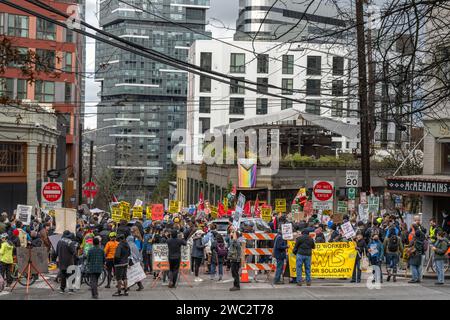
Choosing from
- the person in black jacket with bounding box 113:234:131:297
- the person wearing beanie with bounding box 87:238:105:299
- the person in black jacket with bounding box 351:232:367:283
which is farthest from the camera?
the person in black jacket with bounding box 351:232:367:283

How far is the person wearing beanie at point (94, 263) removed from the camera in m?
18.6

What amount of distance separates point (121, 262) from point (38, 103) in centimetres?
2940

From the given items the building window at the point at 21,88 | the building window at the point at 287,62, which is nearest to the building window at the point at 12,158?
the building window at the point at 21,88

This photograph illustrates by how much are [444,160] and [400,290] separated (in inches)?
383

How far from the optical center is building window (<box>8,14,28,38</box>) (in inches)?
2120

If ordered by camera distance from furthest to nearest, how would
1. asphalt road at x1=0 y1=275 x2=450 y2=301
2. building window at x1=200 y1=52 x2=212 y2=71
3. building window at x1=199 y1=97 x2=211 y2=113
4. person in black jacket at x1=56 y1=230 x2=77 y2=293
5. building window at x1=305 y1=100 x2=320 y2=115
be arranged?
building window at x1=199 y1=97 x2=211 y2=113, building window at x1=200 y1=52 x2=212 y2=71, person in black jacket at x1=56 y1=230 x2=77 y2=293, asphalt road at x1=0 y1=275 x2=450 y2=301, building window at x1=305 y1=100 x2=320 y2=115

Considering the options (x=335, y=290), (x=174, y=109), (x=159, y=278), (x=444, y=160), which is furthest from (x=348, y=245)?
(x=174, y=109)

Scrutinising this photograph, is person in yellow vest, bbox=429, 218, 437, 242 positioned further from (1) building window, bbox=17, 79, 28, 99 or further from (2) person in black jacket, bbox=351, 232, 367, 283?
(1) building window, bbox=17, 79, 28, 99

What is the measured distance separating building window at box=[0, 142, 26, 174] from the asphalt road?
25508mm

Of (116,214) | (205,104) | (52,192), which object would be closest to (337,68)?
(116,214)

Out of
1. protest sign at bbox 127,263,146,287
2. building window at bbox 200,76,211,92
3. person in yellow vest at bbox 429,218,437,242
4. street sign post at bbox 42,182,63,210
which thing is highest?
building window at bbox 200,76,211,92

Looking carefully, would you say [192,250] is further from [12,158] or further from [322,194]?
[12,158]

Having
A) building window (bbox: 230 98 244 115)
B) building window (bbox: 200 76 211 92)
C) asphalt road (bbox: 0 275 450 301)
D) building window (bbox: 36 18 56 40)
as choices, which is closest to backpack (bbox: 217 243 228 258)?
asphalt road (bbox: 0 275 450 301)

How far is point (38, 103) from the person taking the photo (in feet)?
154
